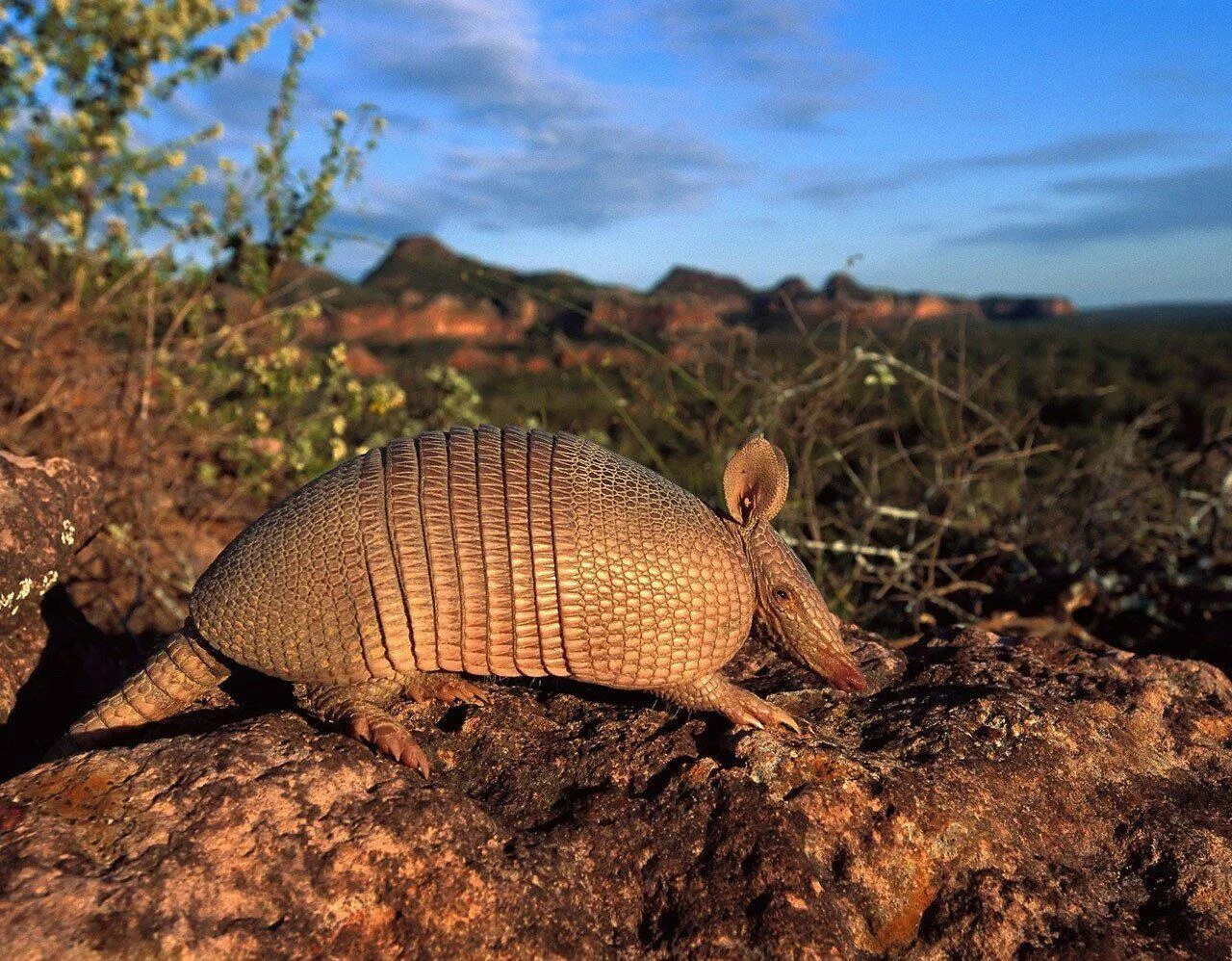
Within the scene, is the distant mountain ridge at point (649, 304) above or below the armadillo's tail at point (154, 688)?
above

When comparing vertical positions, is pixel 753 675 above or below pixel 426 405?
below

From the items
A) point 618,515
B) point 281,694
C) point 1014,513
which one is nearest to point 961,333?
point 1014,513

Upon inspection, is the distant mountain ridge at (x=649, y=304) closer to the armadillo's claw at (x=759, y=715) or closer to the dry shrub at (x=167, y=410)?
the dry shrub at (x=167, y=410)

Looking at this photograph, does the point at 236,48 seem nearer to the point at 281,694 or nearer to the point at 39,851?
the point at 281,694

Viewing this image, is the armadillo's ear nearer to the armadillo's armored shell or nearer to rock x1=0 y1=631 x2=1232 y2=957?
the armadillo's armored shell

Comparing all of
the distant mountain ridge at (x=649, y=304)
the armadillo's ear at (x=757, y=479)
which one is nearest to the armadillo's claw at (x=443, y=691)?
the armadillo's ear at (x=757, y=479)

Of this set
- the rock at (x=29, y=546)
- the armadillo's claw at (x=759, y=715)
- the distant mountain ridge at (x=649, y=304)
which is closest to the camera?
the armadillo's claw at (x=759, y=715)
